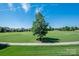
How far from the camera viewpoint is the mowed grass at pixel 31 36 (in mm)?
6543

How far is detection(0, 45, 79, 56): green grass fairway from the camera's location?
21.4 feet

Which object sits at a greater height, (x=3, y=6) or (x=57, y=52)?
(x=3, y=6)

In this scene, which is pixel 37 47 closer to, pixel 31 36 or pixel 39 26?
pixel 31 36

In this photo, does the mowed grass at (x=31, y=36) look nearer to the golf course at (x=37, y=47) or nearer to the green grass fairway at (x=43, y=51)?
the golf course at (x=37, y=47)

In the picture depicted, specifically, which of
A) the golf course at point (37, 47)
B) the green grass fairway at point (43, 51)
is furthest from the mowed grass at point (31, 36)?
the green grass fairway at point (43, 51)

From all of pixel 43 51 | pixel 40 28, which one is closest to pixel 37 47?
pixel 43 51

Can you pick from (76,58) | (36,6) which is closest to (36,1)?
(36,6)

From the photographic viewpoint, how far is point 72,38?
655cm

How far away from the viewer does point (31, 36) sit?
21.5ft

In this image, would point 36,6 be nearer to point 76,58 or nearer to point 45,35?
point 45,35

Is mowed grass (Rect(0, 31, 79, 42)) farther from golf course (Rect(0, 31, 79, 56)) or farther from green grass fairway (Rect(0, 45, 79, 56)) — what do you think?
green grass fairway (Rect(0, 45, 79, 56))

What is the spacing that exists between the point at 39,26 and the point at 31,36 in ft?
0.53

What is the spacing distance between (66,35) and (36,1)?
0.56 metres

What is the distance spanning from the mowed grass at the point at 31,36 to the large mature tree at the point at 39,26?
0.06m
